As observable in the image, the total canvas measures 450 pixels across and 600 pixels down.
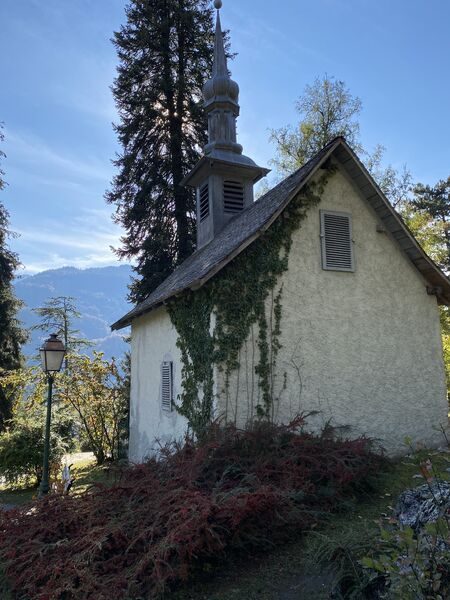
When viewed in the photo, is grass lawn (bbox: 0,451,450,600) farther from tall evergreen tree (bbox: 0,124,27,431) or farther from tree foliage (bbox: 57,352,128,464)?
tall evergreen tree (bbox: 0,124,27,431)

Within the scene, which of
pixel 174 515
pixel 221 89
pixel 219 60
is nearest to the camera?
pixel 174 515

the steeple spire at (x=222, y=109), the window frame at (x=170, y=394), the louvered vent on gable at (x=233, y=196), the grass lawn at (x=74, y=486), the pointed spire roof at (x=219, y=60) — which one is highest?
the pointed spire roof at (x=219, y=60)

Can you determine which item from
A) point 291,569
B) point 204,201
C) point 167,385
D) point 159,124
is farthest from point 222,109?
point 291,569

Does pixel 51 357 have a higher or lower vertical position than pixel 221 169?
lower

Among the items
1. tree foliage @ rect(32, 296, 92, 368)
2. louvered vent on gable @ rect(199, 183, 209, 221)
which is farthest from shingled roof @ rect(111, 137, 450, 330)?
tree foliage @ rect(32, 296, 92, 368)

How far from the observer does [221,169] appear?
14.7 metres

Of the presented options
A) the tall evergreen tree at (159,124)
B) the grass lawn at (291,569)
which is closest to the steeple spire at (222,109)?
the tall evergreen tree at (159,124)

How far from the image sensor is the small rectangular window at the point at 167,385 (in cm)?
1101

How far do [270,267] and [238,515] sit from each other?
5650 millimetres

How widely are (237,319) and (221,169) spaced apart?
7.14 meters

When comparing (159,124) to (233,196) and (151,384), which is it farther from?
(151,384)

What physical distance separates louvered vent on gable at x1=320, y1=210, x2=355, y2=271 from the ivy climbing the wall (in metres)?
0.62

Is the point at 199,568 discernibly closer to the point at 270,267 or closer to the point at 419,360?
the point at 270,267

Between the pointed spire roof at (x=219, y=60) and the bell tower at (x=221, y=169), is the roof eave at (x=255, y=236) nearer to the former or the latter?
the bell tower at (x=221, y=169)
